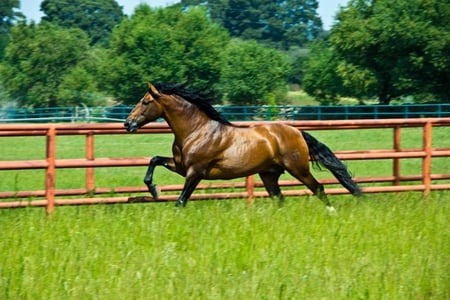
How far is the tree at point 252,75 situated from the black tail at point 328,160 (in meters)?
54.3

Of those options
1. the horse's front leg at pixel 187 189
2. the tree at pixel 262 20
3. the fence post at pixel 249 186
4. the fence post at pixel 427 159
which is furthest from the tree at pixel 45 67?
→ the tree at pixel 262 20

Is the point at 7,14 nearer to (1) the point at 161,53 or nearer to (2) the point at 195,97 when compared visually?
(1) the point at 161,53

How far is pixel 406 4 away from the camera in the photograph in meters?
59.6

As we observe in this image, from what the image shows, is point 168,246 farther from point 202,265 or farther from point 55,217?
point 55,217

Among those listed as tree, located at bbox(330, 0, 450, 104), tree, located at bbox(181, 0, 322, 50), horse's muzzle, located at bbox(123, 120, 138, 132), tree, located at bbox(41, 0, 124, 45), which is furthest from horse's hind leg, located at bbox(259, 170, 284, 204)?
tree, located at bbox(181, 0, 322, 50)

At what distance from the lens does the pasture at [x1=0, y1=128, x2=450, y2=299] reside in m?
5.89

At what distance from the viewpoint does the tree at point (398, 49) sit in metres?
53.9

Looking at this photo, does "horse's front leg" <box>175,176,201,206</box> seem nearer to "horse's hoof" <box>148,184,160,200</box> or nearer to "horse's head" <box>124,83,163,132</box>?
"horse's hoof" <box>148,184,160,200</box>

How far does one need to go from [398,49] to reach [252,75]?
49.9 feet

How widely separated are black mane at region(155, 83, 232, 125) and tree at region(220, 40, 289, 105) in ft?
180

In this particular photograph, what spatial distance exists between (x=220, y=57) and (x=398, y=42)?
1751 cm

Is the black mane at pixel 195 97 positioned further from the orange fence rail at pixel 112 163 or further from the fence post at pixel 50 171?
the fence post at pixel 50 171

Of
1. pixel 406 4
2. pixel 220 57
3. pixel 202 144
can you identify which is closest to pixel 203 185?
pixel 202 144

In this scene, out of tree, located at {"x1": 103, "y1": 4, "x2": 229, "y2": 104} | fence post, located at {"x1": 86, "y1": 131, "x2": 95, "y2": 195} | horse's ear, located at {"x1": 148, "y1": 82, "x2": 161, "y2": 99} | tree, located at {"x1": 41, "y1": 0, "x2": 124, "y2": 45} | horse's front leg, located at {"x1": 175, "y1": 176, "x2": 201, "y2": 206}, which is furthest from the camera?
tree, located at {"x1": 41, "y1": 0, "x2": 124, "y2": 45}
